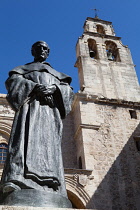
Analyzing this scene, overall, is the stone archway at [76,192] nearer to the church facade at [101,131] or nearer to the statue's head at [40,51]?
the church facade at [101,131]

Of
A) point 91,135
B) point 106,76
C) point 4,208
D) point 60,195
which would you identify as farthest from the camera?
point 106,76

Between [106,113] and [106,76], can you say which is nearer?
[106,113]

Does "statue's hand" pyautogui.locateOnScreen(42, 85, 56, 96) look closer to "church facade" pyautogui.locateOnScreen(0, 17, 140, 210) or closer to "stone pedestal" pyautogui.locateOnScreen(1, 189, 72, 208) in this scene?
"stone pedestal" pyautogui.locateOnScreen(1, 189, 72, 208)

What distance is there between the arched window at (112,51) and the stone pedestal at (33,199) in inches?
622

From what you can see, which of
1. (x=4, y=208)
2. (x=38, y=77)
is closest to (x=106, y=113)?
(x=38, y=77)

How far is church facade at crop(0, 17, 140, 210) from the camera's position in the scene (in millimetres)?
10188

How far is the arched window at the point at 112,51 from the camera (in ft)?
57.8

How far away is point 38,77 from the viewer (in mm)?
3434

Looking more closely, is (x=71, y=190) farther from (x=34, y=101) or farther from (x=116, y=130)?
(x=34, y=101)

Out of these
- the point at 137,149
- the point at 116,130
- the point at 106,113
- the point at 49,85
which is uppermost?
the point at 106,113

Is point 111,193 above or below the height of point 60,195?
above

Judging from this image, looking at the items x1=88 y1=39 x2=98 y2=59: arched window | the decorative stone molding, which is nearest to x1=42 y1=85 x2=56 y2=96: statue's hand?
the decorative stone molding

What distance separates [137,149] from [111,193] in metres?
2.91

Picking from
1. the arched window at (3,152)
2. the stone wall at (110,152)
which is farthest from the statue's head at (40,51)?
the arched window at (3,152)
